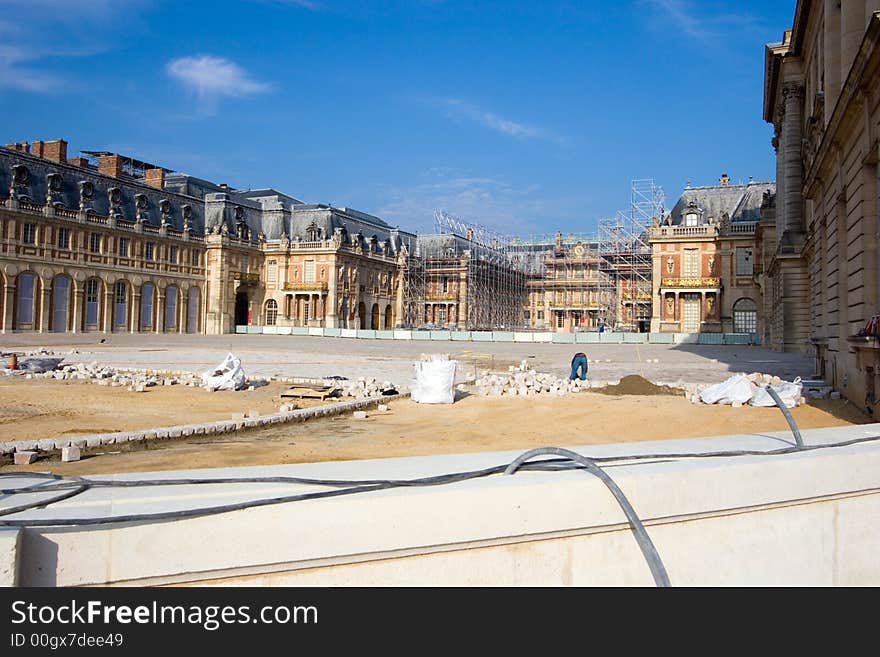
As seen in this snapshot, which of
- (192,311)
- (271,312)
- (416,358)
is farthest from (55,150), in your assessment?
(416,358)

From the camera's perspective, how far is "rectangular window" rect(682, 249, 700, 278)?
56.9 m

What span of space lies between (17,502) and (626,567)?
8.12ft

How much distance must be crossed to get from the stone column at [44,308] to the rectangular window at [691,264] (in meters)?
47.0

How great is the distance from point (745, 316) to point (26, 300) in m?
51.7

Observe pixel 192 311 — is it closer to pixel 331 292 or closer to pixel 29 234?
pixel 331 292

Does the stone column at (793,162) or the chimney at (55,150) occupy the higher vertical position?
the chimney at (55,150)

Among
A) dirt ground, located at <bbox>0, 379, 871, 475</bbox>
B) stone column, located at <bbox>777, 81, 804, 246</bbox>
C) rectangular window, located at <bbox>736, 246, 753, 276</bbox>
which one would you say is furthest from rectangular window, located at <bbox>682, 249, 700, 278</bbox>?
dirt ground, located at <bbox>0, 379, 871, 475</bbox>

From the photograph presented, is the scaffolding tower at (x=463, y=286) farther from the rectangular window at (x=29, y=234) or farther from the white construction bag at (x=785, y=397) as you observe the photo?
the white construction bag at (x=785, y=397)

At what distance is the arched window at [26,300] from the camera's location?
48125mm

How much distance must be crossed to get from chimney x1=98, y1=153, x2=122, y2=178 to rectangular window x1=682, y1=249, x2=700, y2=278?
152 ft

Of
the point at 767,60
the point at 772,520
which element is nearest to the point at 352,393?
the point at 772,520

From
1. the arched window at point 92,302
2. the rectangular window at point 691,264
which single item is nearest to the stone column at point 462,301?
the rectangular window at point 691,264

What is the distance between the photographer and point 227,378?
18188 millimetres
